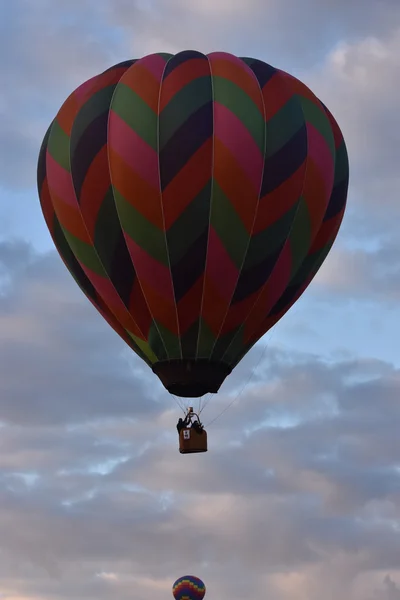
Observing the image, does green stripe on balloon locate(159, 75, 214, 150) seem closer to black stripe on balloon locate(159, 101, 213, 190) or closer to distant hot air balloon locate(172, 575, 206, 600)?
black stripe on balloon locate(159, 101, 213, 190)

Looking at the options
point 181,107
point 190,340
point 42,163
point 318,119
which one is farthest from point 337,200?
point 42,163

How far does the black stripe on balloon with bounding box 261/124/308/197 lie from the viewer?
36438mm

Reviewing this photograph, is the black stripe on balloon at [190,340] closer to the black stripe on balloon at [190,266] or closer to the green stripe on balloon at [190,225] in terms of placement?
the black stripe on balloon at [190,266]

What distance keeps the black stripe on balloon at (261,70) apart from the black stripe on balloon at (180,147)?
2.04 metres

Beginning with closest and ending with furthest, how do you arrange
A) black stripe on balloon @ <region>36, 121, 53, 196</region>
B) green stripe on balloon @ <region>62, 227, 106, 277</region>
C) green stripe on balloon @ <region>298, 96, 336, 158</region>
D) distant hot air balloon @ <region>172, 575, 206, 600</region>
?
green stripe on balloon @ <region>62, 227, 106, 277</region>, green stripe on balloon @ <region>298, 96, 336, 158</region>, black stripe on balloon @ <region>36, 121, 53, 196</region>, distant hot air balloon @ <region>172, 575, 206, 600</region>

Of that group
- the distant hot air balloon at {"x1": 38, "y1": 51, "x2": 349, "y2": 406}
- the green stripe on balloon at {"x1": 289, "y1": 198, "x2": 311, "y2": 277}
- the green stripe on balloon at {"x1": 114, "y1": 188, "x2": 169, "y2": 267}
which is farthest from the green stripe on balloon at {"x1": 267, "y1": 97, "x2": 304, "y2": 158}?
the green stripe on balloon at {"x1": 114, "y1": 188, "x2": 169, "y2": 267}

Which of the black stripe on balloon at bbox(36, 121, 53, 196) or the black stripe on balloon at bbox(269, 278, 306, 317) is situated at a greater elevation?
the black stripe on balloon at bbox(36, 121, 53, 196)

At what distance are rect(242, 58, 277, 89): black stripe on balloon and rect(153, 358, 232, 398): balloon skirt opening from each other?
615 centimetres

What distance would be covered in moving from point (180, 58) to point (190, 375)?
6.91 meters

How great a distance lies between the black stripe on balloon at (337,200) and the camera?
38469mm

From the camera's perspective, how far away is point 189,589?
154 feet

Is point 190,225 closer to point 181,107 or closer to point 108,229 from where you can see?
point 108,229

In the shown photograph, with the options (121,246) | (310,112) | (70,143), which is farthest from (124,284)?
(310,112)

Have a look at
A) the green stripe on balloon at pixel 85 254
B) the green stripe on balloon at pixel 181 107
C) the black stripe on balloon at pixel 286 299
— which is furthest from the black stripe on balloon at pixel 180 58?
the black stripe on balloon at pixel 286 299
